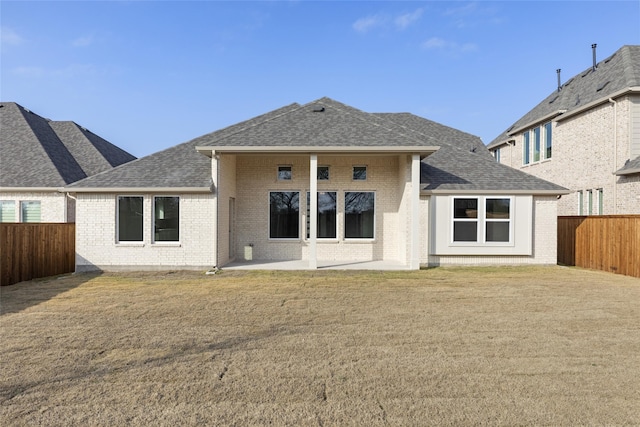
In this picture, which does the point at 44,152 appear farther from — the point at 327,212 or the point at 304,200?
the point at 327,212

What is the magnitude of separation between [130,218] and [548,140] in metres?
21.8

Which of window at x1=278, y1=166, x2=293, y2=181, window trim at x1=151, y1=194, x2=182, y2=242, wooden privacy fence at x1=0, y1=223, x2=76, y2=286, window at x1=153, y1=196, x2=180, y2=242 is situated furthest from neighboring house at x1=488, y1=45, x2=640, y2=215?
wooden privacy fence at x1=0, y1=223, x2=76, y2=286

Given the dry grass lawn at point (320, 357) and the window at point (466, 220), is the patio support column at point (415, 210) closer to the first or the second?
the window at point (466, 220)

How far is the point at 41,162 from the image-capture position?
16984 mm

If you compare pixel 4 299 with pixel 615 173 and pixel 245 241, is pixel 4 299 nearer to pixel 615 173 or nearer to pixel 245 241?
pixel 245 241

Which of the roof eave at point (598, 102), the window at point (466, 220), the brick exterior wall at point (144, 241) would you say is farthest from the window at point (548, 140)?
the brick exterior wall at point (144, 241)

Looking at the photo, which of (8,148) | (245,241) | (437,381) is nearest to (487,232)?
(245,241)

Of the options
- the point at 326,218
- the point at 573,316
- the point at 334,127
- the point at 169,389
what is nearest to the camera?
the point at 169,389

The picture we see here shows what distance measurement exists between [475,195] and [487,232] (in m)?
1.46

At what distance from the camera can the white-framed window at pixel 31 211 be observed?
15.7m

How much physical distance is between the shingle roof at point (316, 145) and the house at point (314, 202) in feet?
0.15

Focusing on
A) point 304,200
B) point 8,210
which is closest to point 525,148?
point 304,200

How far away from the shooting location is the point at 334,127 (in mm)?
13375

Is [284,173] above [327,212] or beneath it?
above
